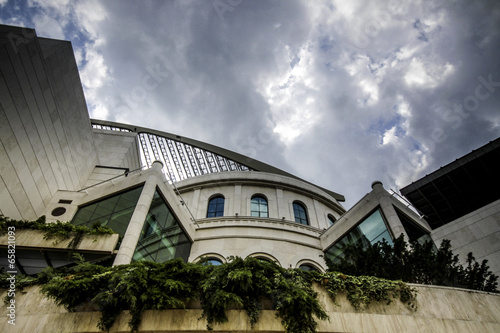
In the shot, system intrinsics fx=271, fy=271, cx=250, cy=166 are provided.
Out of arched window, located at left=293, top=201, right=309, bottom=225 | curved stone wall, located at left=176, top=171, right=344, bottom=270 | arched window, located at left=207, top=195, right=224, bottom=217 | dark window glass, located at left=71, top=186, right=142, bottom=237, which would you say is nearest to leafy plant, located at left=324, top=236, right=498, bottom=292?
curved stone wall, located at left=176, top=171, right=344, bottom=270

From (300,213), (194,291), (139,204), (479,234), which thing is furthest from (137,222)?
A: (479,234)

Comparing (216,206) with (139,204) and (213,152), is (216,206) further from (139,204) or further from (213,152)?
(213,152)

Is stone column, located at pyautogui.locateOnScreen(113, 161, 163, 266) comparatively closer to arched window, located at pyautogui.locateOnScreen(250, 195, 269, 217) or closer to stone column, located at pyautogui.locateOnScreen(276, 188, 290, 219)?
arched window, located at pyautogui.locateOnScreen(250, 195, 269, 217)

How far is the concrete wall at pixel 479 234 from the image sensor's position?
13609 millimetres

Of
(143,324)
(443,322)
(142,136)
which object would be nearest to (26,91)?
(143,324)

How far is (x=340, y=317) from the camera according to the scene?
25.0 feet

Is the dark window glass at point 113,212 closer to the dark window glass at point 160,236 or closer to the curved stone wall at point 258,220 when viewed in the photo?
the dark window glass at point 160,236

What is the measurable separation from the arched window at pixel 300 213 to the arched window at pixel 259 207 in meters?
2.42

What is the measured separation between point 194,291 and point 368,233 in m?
12.0

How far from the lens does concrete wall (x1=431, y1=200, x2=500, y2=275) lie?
44.7 ft

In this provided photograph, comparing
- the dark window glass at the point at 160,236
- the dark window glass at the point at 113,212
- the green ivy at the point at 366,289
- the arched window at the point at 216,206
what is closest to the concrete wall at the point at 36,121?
the dark window glass at the point at 113,212

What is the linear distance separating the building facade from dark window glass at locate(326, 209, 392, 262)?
6 centimetres

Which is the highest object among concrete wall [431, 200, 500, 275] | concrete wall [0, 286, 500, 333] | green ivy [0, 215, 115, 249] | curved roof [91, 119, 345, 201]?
curved roof [91, 119, 345, 201]

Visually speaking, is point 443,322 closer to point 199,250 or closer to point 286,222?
point 286,222
